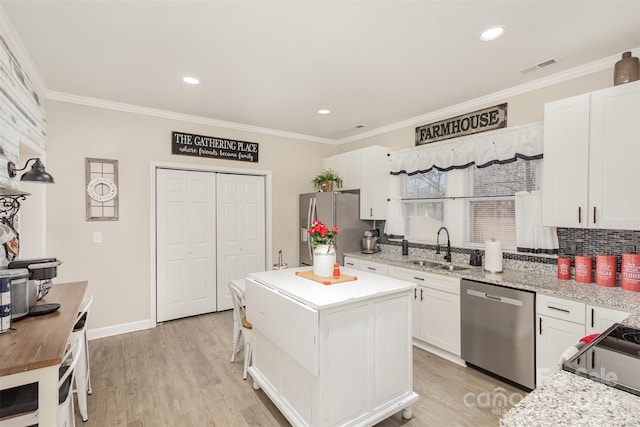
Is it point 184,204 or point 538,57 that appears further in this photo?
point 184,204

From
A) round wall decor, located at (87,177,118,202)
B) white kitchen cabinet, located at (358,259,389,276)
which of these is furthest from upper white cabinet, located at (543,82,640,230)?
round wall decor, located at (87,177,118,202)

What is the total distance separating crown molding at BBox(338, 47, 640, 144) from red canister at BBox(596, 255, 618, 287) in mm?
1568

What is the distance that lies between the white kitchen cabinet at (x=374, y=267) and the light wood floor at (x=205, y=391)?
0.92m

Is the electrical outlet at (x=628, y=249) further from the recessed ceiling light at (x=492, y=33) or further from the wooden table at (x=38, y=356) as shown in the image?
the wooden table at (x=38, y=356)

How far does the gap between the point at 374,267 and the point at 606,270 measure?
2.18 meters

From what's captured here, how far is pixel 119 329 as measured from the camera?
3719mm

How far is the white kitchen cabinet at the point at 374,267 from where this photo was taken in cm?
377

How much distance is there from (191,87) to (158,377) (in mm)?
2803

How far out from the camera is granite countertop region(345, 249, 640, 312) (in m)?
2.12

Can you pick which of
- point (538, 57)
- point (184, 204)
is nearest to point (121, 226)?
point (184, 204)

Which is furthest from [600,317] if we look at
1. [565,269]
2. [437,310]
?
[437,310]

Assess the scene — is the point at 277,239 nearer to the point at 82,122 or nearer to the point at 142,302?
the point at 142,302

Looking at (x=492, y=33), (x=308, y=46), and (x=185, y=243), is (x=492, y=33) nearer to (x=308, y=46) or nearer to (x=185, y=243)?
(x=308, y=46)

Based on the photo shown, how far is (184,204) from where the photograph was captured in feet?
13.8
